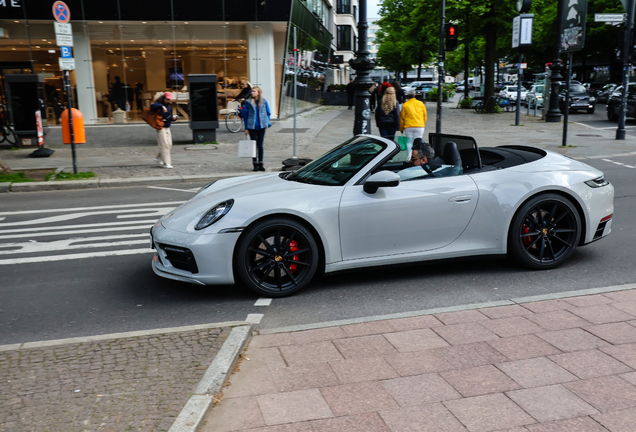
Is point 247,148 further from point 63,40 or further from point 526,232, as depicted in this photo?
point 526,232

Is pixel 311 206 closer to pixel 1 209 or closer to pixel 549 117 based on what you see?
pixel 1 209

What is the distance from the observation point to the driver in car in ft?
17.8

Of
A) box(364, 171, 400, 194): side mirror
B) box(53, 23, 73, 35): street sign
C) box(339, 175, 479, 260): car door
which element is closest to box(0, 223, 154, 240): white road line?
box(339, 175, 479, 260): car door

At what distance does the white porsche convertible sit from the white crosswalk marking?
1.79 m

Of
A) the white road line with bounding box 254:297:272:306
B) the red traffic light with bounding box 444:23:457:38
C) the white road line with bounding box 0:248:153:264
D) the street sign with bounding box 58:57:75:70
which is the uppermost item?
the red traffic light with bounding box 444:23:457:38

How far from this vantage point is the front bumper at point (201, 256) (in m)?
4.81

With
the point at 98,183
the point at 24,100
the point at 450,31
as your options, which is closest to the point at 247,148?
the point at 98,183

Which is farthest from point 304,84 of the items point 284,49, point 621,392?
point 621,392

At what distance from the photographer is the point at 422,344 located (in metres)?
3.95

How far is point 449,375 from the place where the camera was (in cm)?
351

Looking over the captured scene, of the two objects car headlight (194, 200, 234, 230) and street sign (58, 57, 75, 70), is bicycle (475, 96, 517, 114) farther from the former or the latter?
car headlight (194, 200, 234, 230)

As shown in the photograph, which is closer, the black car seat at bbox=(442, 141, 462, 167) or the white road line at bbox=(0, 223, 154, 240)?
the black car seat at bbox=(442, 141, 462, 167)

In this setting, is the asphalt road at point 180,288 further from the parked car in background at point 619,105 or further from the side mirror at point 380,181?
the parked car in background at point 619,105

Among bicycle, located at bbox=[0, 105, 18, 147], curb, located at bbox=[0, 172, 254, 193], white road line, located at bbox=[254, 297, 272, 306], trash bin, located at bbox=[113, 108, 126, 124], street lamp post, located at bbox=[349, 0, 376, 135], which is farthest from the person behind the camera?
trash bin, located at bbox=[113, 108, 126, 124]
